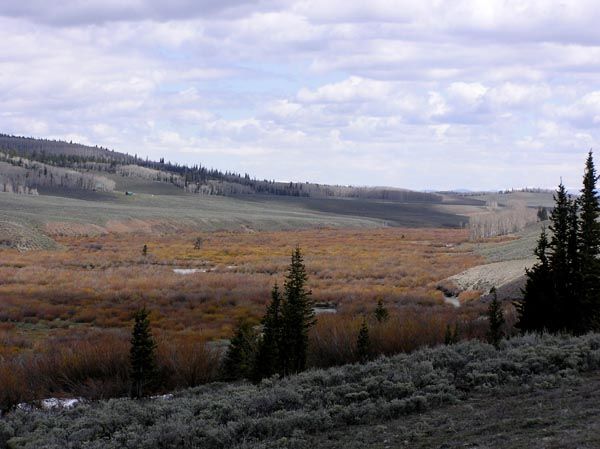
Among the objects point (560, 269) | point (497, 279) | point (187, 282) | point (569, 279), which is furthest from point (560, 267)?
point (187, 282)

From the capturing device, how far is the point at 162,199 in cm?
17725

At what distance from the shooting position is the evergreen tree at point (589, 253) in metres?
20.3

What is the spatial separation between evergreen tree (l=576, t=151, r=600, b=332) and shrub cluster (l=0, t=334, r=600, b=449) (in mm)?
6280

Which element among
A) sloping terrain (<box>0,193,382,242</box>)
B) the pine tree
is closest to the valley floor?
the pine tree

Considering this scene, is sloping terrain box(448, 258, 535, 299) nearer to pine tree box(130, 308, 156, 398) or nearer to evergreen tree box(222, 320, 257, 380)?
evergreen tree box(222, 320, 257, 380)

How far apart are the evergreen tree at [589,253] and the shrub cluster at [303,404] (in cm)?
628

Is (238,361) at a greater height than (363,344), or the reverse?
(363,344)

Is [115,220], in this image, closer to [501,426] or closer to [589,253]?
[589,253]

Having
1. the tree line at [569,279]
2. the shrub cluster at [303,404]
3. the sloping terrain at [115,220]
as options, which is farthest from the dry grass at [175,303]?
the sloping terrain at [115,220]

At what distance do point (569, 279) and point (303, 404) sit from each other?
12559mm

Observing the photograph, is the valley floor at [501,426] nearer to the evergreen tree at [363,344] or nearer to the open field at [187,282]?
the evergreen tree at [363,344]

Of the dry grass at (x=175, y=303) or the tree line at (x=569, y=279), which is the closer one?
the dry grass at (x=175, y=303)

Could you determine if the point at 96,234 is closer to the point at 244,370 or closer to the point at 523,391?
the point at 244,370

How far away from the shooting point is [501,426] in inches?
352
